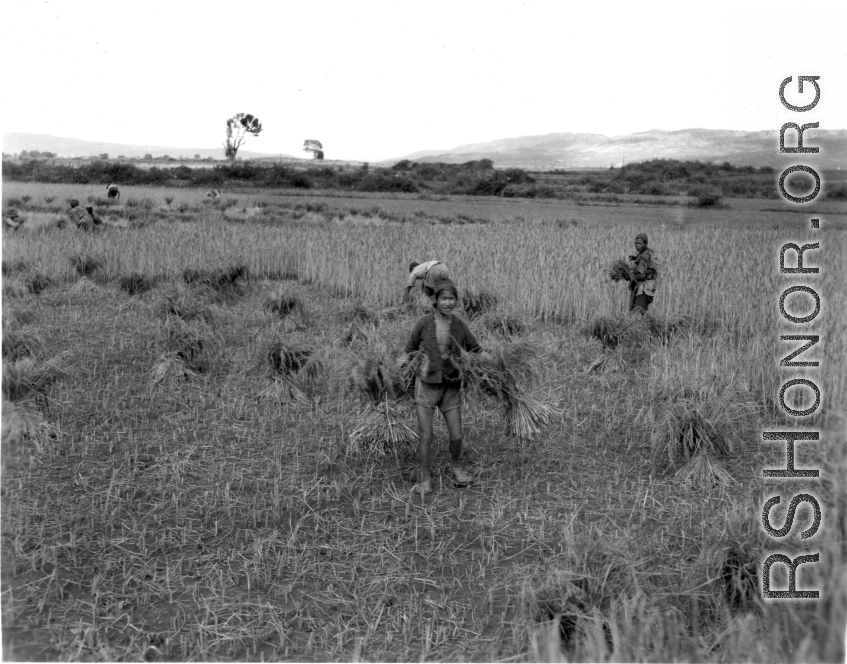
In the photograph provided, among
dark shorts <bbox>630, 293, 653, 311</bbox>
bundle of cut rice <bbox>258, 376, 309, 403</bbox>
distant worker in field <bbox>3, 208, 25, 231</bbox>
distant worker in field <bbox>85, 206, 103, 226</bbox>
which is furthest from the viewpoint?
distant worker in field <bbox>85, 206, 103, 226</bbox>

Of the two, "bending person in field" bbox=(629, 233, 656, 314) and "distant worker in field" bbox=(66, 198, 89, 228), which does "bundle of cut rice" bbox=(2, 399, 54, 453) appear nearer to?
"bending person in field" bbox=(629, 233, 656, 314)

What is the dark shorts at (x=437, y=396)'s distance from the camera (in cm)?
439

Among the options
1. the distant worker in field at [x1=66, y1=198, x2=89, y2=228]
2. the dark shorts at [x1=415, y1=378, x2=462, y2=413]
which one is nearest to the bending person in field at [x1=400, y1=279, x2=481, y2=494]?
the dark shorts at [x1=415, y1=378, x2=462, y2=413]

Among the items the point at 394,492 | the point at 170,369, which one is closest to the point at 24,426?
the point at 170,369

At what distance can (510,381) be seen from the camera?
4574mm

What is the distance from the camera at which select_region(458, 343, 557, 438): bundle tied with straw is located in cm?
442

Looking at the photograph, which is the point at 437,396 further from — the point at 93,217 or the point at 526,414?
the point at 93,217

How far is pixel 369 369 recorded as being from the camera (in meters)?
4.70

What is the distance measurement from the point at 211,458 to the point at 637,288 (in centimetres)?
518

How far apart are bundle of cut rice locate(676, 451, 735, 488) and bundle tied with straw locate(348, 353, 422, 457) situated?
→ 1.64 m

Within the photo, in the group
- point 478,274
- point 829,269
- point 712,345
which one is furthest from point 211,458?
point 829,269

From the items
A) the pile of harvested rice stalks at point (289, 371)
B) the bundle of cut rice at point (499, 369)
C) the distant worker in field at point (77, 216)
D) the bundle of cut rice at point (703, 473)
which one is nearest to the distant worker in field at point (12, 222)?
the distant worker in field at point (77, 216)

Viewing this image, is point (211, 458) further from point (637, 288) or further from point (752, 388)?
point (637, 288)

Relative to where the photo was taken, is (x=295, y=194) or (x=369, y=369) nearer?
(x=369, y=369)
